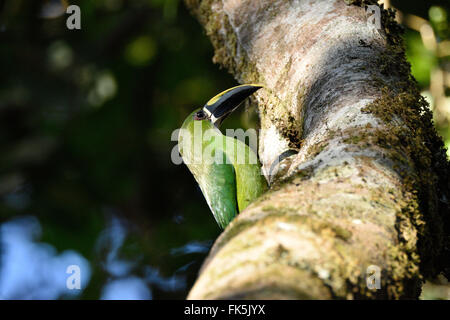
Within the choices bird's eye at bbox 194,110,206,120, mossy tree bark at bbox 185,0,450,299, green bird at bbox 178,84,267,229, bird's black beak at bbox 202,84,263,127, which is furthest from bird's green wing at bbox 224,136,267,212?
bird's eye at bbox 194,110,206,120

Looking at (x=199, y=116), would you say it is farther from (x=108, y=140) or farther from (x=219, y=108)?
(x=108, y=140)

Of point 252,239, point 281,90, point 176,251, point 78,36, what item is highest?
point 78,36

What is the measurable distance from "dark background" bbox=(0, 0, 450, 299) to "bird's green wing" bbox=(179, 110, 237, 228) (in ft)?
4.15

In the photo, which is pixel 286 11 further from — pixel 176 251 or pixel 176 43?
pixel 176 251

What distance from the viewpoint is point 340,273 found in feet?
3.65

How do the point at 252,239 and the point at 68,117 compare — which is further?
the point at 68,117

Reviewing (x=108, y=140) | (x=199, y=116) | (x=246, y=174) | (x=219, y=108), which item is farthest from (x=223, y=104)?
(x=108, y=140)

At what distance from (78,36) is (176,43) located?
54.4 inches

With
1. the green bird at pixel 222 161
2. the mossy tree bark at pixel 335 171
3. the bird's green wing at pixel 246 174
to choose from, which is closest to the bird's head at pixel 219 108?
the green bird at pixel 222 161

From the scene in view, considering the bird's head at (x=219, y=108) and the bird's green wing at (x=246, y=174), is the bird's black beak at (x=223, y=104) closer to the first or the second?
the bird's head at (x=219, y=108)

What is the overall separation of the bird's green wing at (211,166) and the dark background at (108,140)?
4.15ft

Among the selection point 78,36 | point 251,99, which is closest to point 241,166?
point 251,99

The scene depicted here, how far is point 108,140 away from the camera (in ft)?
17.0

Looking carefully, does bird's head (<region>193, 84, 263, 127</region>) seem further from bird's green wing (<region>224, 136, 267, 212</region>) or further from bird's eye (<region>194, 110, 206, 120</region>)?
bird's green wing (<region>224, 136, 267, 212</region>)
